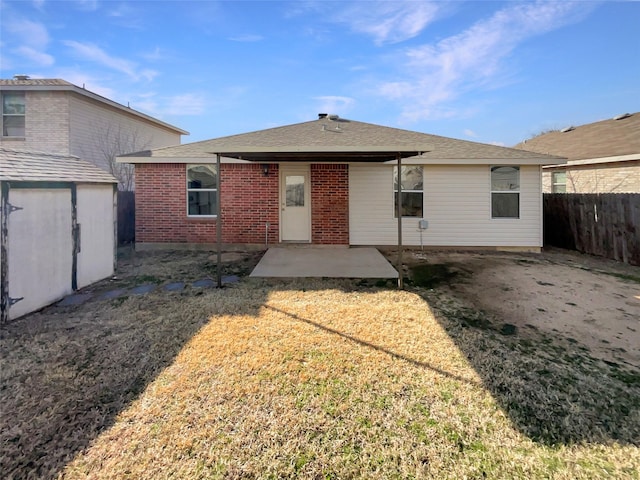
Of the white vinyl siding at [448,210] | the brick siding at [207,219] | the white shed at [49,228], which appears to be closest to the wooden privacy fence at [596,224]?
the white vinyl siding at [448,210]

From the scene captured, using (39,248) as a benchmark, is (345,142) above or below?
above

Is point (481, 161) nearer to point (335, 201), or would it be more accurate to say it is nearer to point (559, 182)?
point (335, 201)

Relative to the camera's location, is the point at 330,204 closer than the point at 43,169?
No

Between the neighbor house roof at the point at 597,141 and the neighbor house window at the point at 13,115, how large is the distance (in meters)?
21.3

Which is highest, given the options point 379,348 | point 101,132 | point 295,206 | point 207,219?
point 101,132

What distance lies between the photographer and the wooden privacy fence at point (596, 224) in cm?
827

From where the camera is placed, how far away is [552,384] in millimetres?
3186

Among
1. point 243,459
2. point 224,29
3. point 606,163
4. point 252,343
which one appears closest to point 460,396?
point 243,459

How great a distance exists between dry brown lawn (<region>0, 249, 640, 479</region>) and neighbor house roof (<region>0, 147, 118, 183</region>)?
2.15 meters

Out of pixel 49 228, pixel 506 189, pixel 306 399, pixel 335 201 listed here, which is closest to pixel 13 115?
pixel 49 228

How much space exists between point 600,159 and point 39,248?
16.0 metres

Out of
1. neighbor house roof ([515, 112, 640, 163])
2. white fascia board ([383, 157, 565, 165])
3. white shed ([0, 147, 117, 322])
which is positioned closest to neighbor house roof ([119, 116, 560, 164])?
white fascia board ([383, 157, 565, 165])

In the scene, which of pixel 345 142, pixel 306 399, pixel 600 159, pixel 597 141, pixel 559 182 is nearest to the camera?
pixel 306 399

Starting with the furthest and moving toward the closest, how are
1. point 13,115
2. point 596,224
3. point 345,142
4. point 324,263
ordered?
point 13,115 → point 345,142 → point 596,224 → point 324,263
